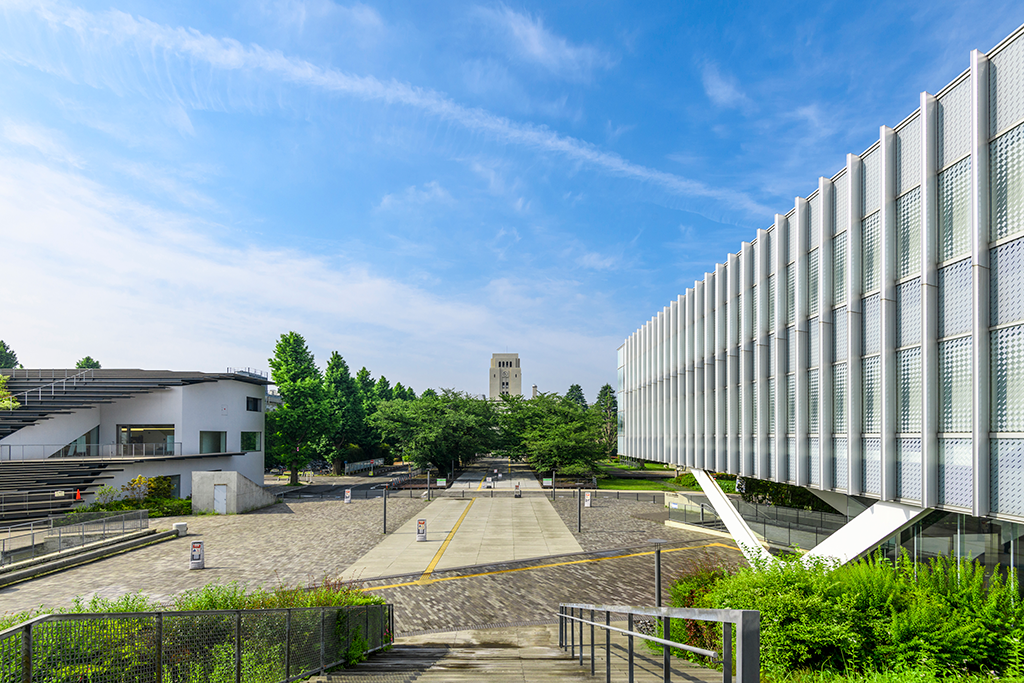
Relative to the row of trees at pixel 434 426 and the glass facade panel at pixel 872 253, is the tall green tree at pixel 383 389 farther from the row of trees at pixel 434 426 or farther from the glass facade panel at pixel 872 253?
the glass facade panel at pixel 872 253

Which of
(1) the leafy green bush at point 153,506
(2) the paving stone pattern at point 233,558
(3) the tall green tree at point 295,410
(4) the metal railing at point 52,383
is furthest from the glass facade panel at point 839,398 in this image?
(4) the metal railing at point 52,383

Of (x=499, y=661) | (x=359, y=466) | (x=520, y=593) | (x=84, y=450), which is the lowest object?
(x=359, y=466)

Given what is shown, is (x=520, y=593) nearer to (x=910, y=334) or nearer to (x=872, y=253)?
(x=910, y=334)

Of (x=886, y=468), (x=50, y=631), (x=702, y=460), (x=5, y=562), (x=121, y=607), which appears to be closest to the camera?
(x=50, y=631)

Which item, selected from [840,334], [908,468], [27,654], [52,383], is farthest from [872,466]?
[52,383]

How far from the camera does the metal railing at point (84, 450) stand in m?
38.5

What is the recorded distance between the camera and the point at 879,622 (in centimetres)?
897

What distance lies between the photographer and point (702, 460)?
25.9 metres

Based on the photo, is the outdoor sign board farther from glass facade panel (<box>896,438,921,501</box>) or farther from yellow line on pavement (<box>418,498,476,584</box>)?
glass facade panel (<box>896,438,921,501</box>)

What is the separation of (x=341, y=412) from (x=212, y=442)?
17.6 meters

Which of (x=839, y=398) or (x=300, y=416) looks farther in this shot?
(x=300, y=416)

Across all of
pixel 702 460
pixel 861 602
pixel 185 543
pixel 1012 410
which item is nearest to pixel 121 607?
pixel 861 602

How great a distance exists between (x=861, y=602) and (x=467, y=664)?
22.7 ft

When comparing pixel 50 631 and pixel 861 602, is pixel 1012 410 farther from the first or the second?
pixel 50 631
